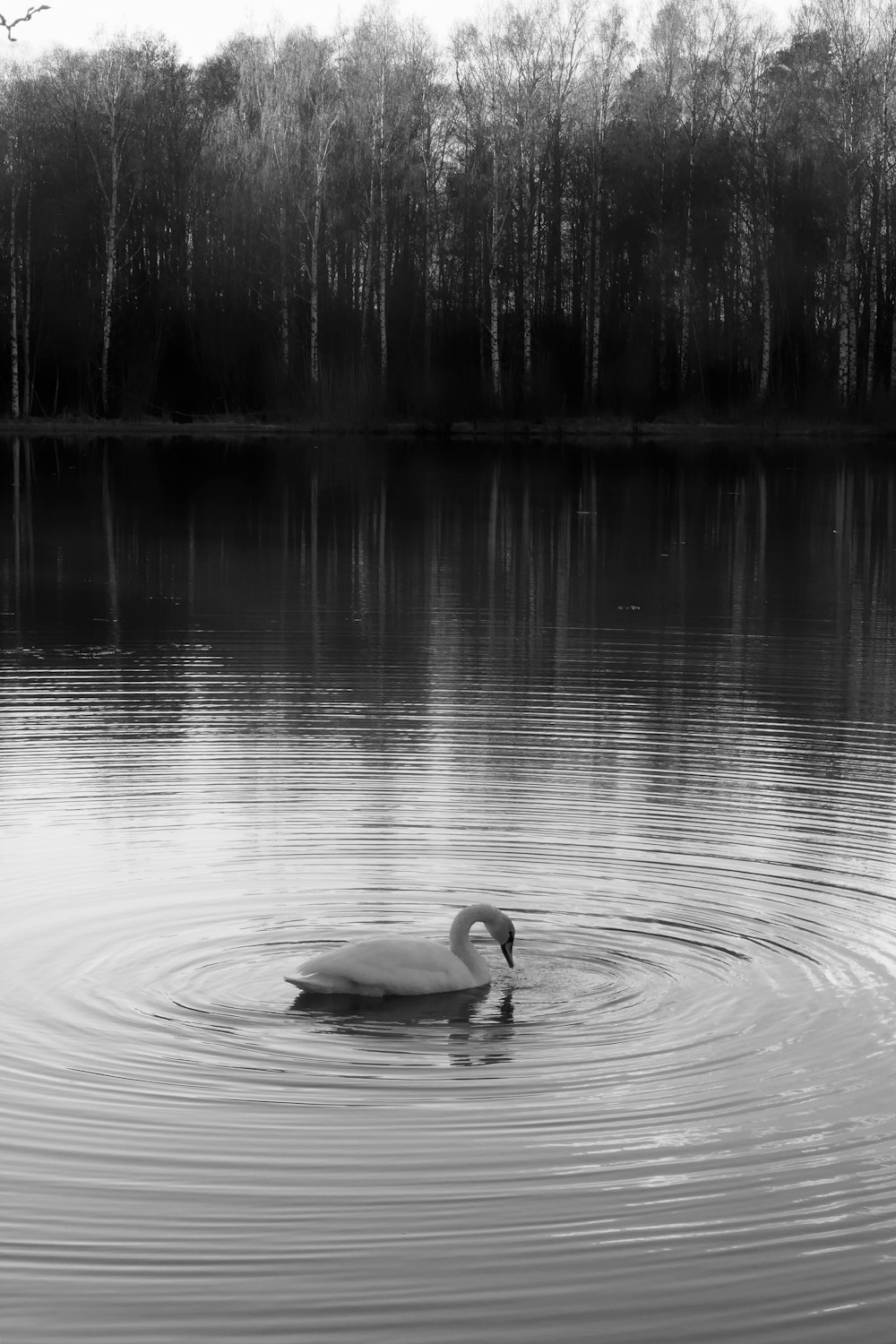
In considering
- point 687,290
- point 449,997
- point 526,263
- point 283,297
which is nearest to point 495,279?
point 526,263

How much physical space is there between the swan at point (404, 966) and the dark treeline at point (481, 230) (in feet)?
149

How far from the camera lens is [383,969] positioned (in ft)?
21.9

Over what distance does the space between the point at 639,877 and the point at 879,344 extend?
49.3 metres

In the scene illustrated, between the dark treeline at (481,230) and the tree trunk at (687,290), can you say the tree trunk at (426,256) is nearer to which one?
the dark treeline at (481,230)

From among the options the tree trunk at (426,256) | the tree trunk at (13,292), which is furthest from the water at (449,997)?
the tree trunk at (426,256)

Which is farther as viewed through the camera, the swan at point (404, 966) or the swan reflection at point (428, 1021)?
the swan at point (404, 966)

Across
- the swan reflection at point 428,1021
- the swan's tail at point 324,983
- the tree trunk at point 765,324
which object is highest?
the tree trunk at point 765,324

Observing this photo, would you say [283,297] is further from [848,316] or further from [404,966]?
[404,966]

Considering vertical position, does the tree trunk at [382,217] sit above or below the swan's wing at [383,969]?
above

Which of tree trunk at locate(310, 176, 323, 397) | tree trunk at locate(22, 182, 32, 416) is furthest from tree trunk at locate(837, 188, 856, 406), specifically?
tree trunk at locate(22, 182, 32, 416)

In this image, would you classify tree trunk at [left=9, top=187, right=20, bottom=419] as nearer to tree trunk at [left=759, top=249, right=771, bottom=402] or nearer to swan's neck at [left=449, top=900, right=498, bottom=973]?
tree trunk at [left=759, top=249, right=771, bottom=402]

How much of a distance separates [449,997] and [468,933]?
255mm

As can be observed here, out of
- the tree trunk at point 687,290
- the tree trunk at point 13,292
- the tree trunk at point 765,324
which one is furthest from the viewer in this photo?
the tree trunk at point 687,290

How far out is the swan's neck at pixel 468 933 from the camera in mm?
6867
